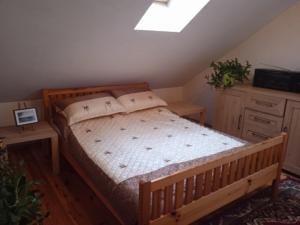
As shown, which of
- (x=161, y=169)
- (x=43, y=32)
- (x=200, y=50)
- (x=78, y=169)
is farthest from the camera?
(x=200, y=50)

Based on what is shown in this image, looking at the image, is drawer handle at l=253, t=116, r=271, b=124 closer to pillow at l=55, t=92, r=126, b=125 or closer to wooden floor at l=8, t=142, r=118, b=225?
pillow at l=55, t=92, r=126, b=125

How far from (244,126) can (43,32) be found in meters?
2.52

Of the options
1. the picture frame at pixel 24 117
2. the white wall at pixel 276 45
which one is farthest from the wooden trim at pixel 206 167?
the picture frame at pixel 24 117

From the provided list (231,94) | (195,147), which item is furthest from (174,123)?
(231,94)

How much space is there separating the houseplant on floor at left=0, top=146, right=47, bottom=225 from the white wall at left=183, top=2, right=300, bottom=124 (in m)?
3.21

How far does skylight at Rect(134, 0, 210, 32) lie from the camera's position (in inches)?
106

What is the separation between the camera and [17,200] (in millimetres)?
1216

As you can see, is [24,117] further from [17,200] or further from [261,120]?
[261,120]

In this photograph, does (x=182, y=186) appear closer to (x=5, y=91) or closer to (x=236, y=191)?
(x=236, y=191)

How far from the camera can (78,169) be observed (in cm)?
241

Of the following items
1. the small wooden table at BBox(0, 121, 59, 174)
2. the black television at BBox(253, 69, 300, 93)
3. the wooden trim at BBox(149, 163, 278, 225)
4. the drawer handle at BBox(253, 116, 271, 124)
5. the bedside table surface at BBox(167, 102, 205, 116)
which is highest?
the black television at BBox(253, 69, 300, 93)

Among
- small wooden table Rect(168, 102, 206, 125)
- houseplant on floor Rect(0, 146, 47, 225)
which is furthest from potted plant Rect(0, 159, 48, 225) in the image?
small wooden table Rect(168, 102, 206, 125)

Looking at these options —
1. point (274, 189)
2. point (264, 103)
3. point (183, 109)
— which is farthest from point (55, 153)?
point (264, 103)

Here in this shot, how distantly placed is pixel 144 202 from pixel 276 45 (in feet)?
9.41
